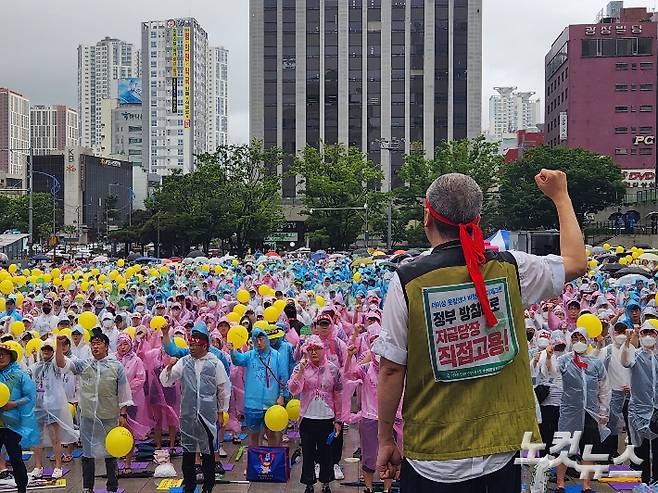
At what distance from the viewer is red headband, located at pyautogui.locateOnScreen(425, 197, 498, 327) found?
9.05 ft

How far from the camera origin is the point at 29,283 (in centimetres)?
1805

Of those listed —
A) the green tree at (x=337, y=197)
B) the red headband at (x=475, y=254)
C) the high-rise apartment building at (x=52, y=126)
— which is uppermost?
the high-rise apartment building at (x=52, y=126)

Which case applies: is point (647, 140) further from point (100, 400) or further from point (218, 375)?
point (100, 400)

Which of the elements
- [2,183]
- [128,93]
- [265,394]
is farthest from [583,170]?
[128,93]

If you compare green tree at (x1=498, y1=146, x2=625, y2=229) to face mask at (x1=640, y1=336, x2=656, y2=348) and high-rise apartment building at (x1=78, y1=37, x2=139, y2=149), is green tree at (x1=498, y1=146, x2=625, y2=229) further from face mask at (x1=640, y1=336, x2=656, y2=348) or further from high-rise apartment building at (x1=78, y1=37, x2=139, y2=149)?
high-rise apartment building at (x1=78, y1=37, x2=139, y2=149)

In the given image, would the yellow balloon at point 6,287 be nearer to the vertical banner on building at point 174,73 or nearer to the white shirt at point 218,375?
the white shirt at point 218,375

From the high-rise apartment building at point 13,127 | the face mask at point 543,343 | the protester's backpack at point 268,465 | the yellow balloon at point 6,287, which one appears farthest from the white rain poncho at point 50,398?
the high-rise apartment building at point 13,127

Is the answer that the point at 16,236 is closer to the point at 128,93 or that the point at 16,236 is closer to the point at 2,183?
the point at 2,183

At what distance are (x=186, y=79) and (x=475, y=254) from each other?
138144 mm

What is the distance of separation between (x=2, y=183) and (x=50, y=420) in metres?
110

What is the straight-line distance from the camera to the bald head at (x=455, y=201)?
2.85 m

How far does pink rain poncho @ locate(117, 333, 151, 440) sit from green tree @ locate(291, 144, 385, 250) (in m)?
35.5

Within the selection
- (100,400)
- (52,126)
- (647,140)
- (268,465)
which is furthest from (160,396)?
(52,126)

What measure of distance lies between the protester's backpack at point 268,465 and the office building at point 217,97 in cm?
14770
